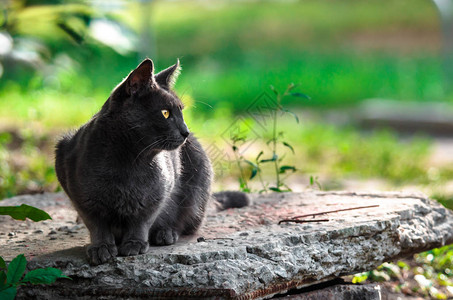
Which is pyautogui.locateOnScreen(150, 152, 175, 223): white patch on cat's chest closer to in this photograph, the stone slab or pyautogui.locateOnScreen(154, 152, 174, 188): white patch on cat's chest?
pyautogui.locateOnScreen(154, 152, 174, 188): white patch on cat's chest

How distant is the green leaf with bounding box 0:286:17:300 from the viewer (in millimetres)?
2424

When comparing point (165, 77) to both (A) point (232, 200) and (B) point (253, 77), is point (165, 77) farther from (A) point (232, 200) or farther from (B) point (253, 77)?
(B) point (253, 77)

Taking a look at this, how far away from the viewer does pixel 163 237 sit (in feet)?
9.50

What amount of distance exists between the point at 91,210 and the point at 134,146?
35cm

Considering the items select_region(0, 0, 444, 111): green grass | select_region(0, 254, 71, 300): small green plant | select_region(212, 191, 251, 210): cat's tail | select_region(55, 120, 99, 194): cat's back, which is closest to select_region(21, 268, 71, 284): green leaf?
select_region(0, 254, 71, 300): small green plant

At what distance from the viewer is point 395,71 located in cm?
1547

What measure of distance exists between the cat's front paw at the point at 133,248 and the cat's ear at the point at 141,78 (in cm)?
66

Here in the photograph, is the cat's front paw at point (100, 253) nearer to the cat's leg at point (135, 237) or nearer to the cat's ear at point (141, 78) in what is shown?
the cat's leg at point (135, 237)

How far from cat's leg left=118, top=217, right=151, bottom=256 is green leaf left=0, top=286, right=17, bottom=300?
0.46 meters

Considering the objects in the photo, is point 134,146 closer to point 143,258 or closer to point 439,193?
point 143,258

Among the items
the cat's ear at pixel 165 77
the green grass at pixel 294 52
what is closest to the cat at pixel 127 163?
the cat's ear at pixel 165 77

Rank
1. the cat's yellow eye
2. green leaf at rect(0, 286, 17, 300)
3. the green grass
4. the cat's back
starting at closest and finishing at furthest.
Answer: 1. green leaf at rect(0, 286, 17, 300)
2. the cat's yellow eye
3. the cat's back
4. the green grass

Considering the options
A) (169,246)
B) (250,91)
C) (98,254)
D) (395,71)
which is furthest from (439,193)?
(395,71)

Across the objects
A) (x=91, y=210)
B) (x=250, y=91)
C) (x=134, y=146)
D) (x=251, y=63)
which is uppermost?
(x=251, y=63)
